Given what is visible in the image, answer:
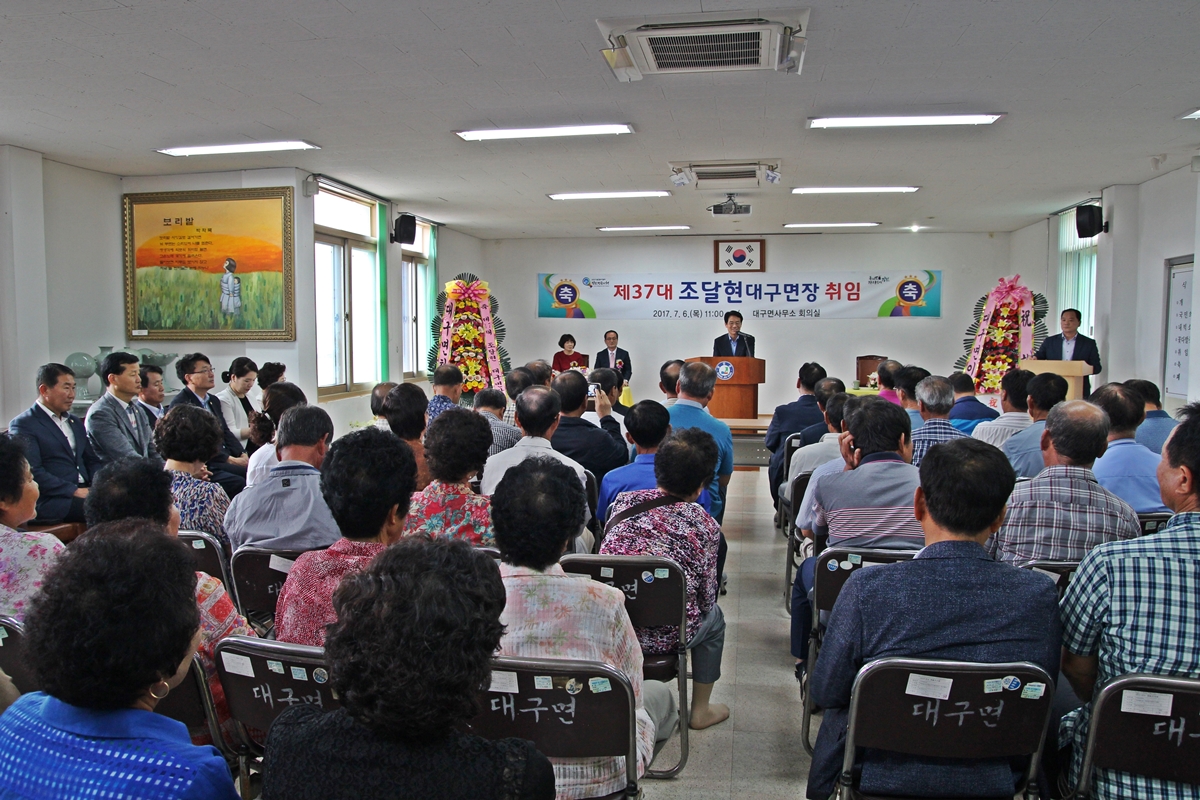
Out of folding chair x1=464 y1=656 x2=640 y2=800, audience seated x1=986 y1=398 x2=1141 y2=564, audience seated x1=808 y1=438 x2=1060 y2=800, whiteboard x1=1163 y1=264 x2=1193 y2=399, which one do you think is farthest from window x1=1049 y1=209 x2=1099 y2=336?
folding chair x1=464 y1=656 x2=640 y2=800

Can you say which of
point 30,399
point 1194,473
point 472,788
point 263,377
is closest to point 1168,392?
point 1194,473

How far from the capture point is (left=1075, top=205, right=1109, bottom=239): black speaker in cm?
839

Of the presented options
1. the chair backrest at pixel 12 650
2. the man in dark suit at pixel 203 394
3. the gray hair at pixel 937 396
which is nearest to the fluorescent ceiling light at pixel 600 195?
the man in dark suit at pixel 203 394

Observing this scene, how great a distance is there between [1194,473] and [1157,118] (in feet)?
16.7

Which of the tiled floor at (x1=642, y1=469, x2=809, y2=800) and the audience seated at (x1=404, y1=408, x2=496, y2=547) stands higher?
the audience seated at (x1=404, y1=408, x2=496, y2=547)

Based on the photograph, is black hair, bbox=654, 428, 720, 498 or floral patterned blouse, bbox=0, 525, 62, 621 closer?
floral patterned blouse, bbox=0, 525, 62, 621

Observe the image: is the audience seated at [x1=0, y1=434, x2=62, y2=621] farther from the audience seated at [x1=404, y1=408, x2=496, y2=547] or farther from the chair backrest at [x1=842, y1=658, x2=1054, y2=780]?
the chair backrest at [x1=842, y1=658, x2=1054, y2=780]

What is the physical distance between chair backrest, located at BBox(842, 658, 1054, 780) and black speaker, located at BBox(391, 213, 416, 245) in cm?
875

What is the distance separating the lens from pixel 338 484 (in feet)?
6.68

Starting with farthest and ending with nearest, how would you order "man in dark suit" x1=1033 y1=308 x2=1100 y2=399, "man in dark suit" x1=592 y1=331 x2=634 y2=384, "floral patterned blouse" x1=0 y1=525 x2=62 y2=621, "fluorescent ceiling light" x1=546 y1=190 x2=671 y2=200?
"man in dark suit" x1=592 y1=331 x2=634 y2=384, "fluorescent ceiling light" x1=546 y1=190 x2=671 y2=200, "man in dark suit" x1=1033 y1=308 x2=1100 y2=399, "floral patterned blouse" x1=0 y1=525 x2=62 y2=621

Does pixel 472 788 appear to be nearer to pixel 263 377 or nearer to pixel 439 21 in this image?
pixel 439 21

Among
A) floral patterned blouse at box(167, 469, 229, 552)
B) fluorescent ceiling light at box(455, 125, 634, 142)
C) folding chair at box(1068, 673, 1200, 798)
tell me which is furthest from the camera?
fluorescent ceiling light at box(455, 125, 634, 142)

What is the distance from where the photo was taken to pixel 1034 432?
3.85 meters

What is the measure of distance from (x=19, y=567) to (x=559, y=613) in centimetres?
144
